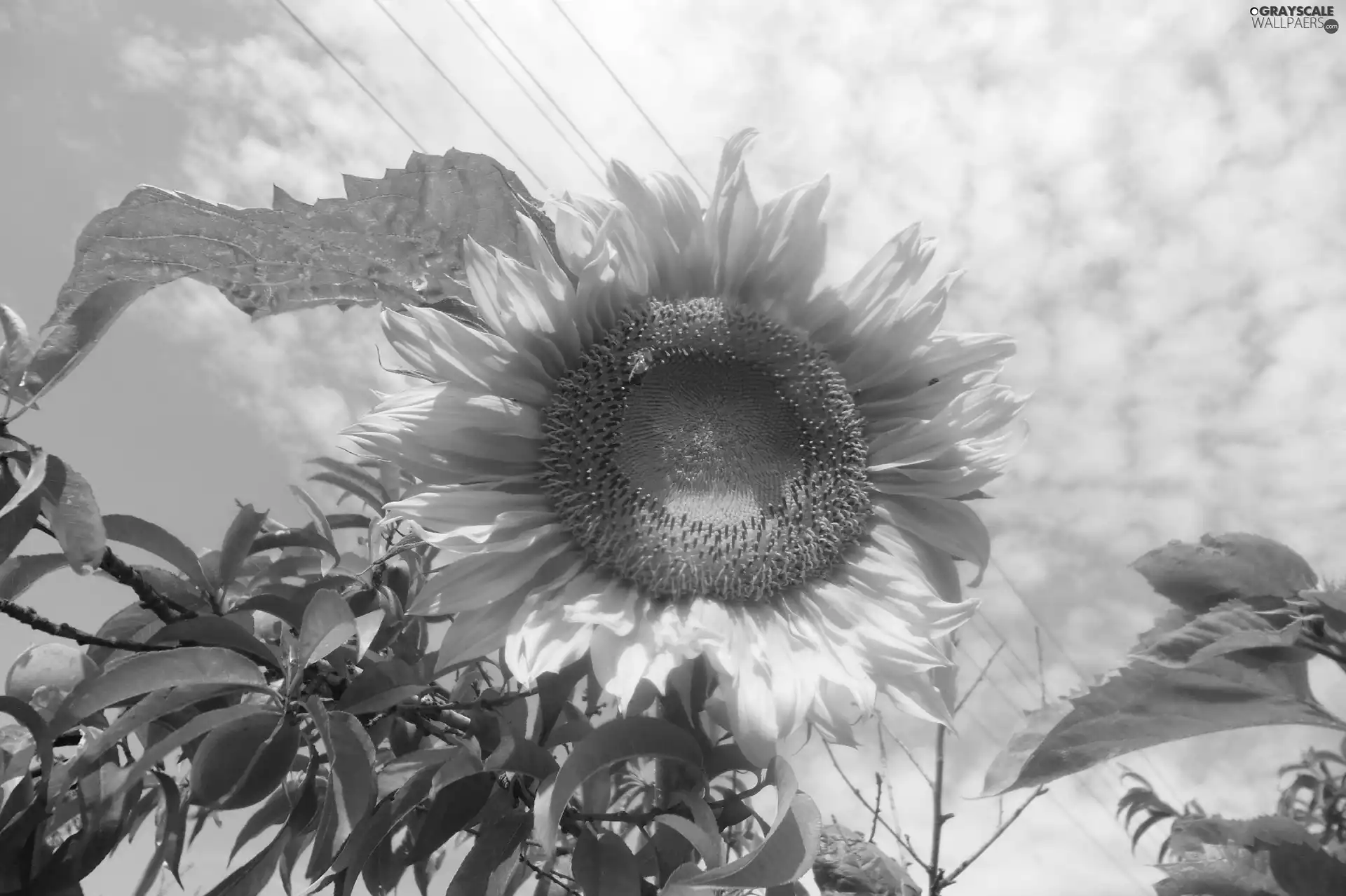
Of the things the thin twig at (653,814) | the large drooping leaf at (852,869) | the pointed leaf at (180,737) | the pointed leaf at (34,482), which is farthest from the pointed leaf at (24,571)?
the large drooping leaf at (852,869)

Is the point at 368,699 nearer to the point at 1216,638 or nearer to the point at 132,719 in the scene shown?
the point at 132,719

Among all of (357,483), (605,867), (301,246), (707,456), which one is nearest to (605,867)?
(605,867)

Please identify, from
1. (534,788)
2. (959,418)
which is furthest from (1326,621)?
(534,788)

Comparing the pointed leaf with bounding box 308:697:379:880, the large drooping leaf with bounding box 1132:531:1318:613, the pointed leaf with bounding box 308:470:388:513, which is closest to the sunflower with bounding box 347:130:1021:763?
the pointed leaf with bounding box 308:697:379:880

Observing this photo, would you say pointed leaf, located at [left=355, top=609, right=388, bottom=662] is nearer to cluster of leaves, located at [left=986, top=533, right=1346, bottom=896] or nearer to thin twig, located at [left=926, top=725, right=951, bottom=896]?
cluster of leaves, located at [left=986, top=533, right=1346, bottom=896]

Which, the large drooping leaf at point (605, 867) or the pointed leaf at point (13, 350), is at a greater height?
the pointed leaf at point (13, 350)

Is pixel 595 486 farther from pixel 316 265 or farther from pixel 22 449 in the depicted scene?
pixel 22 449

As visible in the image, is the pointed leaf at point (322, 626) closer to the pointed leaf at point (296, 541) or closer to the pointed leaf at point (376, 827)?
the pointed leaf at point (376, 827)
